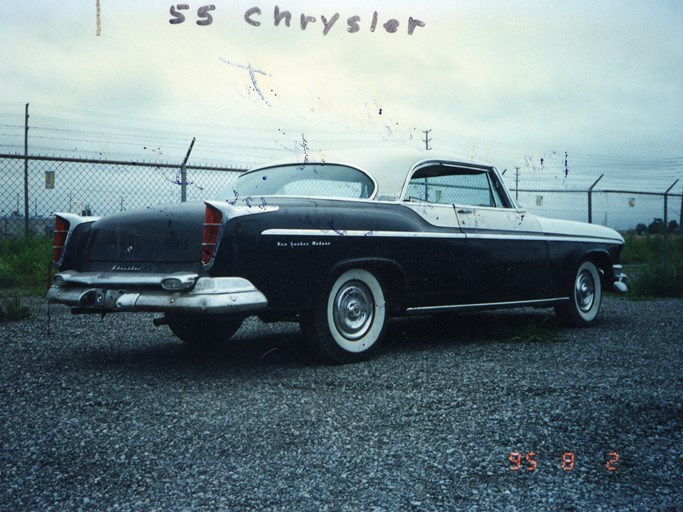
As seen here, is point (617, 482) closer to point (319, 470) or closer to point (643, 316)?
point (319, 470)

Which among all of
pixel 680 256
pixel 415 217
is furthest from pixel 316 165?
pixel 680 256

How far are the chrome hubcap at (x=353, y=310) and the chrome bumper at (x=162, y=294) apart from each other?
693mm

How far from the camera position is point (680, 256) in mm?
14430

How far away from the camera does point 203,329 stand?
5520 millimetres

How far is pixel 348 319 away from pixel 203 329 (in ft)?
4.54

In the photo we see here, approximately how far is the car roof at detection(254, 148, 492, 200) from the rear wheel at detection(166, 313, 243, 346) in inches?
49.3

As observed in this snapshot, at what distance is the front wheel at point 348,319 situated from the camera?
4.53m

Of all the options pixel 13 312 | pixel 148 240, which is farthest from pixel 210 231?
pixel 13 312

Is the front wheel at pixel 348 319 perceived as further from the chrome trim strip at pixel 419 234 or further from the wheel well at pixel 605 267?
the wheel well at pixel 605 267

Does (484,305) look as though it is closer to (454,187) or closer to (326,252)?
(454,187)

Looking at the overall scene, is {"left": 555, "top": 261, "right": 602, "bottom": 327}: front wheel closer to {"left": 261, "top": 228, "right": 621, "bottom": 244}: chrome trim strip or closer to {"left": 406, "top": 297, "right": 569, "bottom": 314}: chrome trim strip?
{"left": 406, "top": 297, "right": 569, "bottom": 314}: chrome trim strip

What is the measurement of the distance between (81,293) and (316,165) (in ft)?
6.13

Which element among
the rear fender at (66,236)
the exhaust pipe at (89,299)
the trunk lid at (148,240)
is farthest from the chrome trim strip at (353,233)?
the rear fender at (66,236)

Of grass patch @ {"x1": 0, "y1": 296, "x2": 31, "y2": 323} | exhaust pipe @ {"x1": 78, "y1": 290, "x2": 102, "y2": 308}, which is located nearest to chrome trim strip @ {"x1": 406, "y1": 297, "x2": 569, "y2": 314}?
exhaust pipe @ {"x1": 78, "y1": 290, "x2": 102, "y2": 308}
